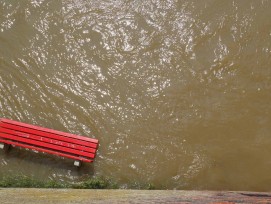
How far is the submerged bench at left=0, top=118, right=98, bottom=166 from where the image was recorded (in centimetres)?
665

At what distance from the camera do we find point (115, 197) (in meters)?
5.31

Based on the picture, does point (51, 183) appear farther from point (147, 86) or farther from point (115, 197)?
point (147, 86)

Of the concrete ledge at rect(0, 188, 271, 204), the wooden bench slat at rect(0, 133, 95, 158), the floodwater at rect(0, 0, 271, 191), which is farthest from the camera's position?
the floodwater at rect(0, 0, 271, 191)

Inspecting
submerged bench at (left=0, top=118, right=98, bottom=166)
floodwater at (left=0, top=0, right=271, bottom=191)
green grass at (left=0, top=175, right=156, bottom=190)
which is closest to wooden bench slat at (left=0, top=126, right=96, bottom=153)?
submerged bench at (left=0, top=118, right=98, bottom=166)

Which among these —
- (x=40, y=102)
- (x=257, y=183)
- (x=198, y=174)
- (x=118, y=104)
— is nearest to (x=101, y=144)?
(x=118, y=104)

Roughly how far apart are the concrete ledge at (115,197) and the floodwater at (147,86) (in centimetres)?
99

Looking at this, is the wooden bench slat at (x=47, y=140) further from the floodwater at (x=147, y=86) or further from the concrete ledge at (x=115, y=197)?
the concrete ledge at (x=115, y=197)

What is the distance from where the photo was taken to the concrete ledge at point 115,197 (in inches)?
196

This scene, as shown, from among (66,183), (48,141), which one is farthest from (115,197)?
(48,141)

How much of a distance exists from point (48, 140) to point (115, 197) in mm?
1985

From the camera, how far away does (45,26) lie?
7.50 metres

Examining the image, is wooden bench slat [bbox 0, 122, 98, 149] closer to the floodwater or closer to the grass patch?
the floodwater

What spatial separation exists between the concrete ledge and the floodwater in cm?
99

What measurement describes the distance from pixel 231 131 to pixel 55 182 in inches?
132
